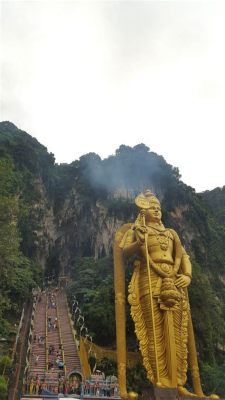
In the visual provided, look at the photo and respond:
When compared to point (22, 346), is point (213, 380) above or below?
below

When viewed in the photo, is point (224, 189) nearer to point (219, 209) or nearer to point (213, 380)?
point (219, 209)

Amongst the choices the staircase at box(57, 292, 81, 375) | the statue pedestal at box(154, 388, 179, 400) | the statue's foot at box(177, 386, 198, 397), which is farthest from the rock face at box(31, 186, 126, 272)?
the statue pedestal at box(154, 388, 179, 400)

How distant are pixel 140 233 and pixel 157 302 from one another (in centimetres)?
117

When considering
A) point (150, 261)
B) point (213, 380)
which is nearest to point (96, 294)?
point (213, 380)

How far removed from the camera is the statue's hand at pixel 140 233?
7594mm

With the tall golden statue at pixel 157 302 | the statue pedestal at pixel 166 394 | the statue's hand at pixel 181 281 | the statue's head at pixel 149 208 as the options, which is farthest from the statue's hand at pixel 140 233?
the statue pedestal at pixel 166 394

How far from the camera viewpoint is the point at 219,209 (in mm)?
41781

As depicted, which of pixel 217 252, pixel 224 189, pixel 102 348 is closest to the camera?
pixel 102 348

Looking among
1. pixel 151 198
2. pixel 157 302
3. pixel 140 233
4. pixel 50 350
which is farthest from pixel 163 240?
pixel 50 350

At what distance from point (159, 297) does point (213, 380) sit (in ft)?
20.3

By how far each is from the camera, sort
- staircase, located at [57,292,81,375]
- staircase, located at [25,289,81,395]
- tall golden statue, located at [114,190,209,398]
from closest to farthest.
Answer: tall golden statue, located at [114,190,209,398]
staircase, located at [25,289,81,395]
staircase, located at [57,292,81,375]

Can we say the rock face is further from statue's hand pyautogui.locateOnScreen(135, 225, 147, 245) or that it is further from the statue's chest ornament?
statue's hand pyautogui.locateOnScreen(135, 225, 147, 245)

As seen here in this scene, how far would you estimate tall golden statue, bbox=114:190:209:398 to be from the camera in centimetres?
697

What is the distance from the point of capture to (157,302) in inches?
287
